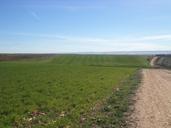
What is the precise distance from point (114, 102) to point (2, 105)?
6560 millimetres

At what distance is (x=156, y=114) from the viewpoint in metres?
15.3

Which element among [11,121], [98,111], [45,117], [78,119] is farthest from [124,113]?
[11,121]

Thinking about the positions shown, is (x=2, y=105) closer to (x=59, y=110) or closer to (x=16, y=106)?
(x=16, y=106)

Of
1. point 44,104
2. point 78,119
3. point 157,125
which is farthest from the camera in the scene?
point 44,104

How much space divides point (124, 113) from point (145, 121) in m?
2.00

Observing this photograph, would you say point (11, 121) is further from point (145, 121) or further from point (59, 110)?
point (145, 121)

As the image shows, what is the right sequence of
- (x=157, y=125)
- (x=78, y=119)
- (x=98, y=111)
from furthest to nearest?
(x=98, y=111) → (x=78, y=119) → (x=157, y=125)

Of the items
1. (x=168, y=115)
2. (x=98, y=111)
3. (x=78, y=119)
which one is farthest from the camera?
(x=98, y=111)

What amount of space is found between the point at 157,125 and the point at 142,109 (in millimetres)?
3924

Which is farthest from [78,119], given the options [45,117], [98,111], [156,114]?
[156,114]

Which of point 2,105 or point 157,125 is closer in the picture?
point 157,125

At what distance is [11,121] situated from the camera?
12859 mm

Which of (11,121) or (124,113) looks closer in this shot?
(11,121)

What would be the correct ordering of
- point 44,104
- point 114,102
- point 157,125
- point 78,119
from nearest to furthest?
point 157,125 < point 78,119 < point 44,104 < point 114,102
